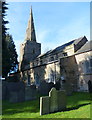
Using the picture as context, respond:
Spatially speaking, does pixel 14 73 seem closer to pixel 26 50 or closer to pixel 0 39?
pixel 26 50

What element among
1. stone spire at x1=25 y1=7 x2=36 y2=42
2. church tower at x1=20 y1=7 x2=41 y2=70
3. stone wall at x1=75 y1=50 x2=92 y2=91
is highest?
stone spire at x1=25 y1=7 x2=36 y2=42

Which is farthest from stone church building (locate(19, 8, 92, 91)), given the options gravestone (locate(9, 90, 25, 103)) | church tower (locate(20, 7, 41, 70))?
gravestone (locate(9, 90, 25, 103))

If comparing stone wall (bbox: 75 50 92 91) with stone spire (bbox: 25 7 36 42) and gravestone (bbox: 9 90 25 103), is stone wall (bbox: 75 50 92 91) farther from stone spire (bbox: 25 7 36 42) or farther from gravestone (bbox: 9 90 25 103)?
stone spire (bbox: 25 7 36 42)

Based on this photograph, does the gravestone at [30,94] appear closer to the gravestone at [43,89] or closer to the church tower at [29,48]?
the gravestone at [43,89]

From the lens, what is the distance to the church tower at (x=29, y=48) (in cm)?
4439

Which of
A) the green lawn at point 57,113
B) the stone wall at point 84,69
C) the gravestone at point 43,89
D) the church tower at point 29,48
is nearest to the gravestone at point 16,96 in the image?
the green lawn at point 57,113

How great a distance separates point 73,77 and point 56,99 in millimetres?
16791

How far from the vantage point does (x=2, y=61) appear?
30.3 meters

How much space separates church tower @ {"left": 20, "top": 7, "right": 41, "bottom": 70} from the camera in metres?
44.4

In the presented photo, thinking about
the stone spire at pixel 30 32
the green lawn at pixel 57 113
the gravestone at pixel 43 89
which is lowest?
the green lawn at pixel 57 113

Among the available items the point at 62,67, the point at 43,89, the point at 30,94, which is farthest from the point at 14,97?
the point at 62,67

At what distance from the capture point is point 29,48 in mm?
45188

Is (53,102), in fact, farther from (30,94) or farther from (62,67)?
(62,67)

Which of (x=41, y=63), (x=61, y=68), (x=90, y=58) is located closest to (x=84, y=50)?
(x=90, y=58)
